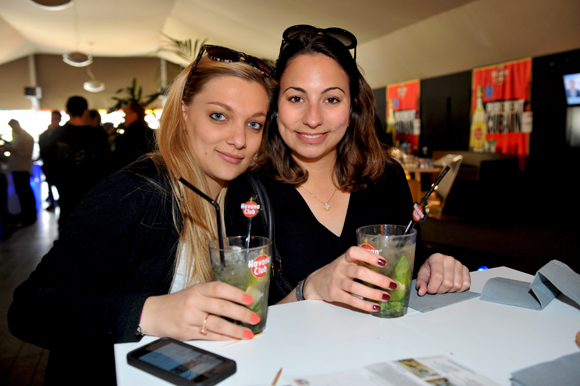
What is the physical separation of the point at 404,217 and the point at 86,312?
4.00ft

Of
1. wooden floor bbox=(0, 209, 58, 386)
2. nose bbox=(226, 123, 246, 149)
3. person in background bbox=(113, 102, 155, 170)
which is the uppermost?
person in background bbox=(113, 102, 155, 170)

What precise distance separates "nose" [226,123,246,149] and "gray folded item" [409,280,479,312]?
0.66m

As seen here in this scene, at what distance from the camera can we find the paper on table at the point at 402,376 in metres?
0.70

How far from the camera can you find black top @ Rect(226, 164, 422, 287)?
1533 millimetres

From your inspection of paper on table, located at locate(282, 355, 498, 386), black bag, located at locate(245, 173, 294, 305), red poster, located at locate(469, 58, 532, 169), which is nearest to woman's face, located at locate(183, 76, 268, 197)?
black bag, located at locate(245, 173, 294, 305)

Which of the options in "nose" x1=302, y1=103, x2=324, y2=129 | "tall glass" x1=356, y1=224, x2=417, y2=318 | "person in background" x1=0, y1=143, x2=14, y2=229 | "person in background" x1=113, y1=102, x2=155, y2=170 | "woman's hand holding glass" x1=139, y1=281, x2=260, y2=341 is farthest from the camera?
"person in background" x1=0, y1=143, x2=14, y2=229

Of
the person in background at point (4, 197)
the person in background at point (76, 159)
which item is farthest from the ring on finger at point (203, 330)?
the person in background at point (4, 197)

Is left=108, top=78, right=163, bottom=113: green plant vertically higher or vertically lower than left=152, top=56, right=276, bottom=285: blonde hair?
higher

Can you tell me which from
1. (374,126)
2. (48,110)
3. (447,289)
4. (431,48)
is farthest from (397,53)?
(48,110)

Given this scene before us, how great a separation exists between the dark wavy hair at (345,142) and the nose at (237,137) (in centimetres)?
38

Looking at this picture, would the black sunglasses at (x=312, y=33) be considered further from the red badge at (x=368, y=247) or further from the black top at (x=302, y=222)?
the red badge at (x=368, y=247)

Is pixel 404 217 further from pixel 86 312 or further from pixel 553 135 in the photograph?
pixel 553 135

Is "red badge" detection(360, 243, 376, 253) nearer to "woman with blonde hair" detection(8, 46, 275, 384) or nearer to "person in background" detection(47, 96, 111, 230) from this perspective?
"woman with blonde hair" detection(8, 46, 275, 384)

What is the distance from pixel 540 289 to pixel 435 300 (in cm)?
25
